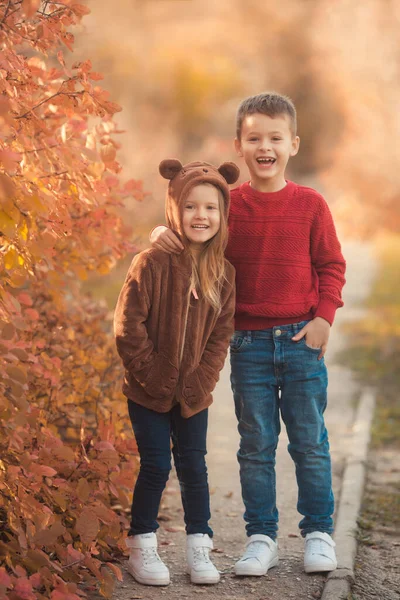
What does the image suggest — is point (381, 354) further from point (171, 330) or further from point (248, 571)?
point (171, 330)

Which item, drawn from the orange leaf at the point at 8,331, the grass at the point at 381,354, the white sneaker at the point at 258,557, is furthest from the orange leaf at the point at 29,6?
the grass at the point at 381,354

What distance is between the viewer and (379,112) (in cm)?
1452

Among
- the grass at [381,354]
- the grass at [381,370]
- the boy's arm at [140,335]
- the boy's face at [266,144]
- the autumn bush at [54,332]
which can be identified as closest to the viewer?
the autumn bush at [54,332]

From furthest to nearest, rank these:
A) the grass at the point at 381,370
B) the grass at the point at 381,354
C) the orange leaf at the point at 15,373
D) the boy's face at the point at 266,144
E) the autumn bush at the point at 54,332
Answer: the grass at the point at 381,354, the grass at the point at 381,370, the boy's face at the point at 266,144, the autumn bush at the point at 54,332, the orange leaf at the point at 15,373

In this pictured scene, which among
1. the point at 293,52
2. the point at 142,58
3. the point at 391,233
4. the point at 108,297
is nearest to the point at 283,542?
the point at 108,297

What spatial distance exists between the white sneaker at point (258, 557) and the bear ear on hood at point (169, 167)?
4.66 ft

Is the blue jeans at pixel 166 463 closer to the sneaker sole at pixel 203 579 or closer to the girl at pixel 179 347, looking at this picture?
the girl at pixel 179 347

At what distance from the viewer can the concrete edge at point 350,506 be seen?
3387 mm

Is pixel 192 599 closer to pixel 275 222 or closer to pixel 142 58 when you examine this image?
pixel 275 222

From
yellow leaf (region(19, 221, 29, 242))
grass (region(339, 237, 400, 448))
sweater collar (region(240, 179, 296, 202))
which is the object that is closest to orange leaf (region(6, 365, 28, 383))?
yellow leaf (region(19, 221, 29, 242))

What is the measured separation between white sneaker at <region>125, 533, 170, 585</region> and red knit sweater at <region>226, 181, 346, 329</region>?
2.86 feet

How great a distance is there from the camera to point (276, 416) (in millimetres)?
3590

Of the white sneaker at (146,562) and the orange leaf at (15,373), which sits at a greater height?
the orange leaf at (15,373)

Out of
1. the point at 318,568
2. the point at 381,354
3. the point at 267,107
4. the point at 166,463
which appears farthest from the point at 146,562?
the point at 381,354
